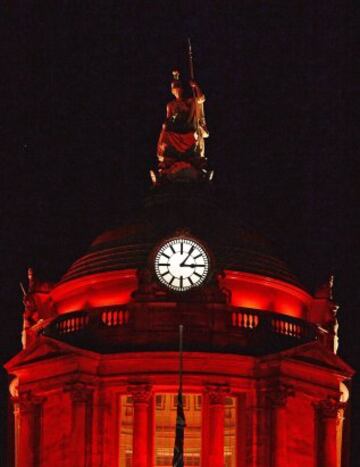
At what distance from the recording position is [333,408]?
97.8 metres

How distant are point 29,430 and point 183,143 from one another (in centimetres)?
1541

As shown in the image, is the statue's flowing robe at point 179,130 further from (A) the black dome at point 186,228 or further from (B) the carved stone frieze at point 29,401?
(B) the carved stone frieze at point 29,401

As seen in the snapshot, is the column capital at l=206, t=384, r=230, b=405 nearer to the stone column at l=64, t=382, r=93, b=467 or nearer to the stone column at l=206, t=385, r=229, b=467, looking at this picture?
the stone column at l=206, t=385, r=229, b=467

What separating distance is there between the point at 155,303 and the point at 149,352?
Answer: 7.27 feet

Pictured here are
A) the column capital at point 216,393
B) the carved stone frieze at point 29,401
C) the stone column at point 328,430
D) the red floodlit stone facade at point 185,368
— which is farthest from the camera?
the carved stone frieze at point 29,401

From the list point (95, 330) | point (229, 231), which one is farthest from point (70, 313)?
point (229, 231)

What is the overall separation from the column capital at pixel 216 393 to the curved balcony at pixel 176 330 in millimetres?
1531

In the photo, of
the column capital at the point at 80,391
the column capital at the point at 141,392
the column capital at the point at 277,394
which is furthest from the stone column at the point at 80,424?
the column capital at the point at 277,394

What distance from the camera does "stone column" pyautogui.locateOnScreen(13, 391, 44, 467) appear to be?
97.1 meters

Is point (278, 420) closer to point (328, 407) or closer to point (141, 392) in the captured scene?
point (328, 407)

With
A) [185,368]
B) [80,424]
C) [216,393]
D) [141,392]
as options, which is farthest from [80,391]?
[216,393]

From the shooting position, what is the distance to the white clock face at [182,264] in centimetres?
9525

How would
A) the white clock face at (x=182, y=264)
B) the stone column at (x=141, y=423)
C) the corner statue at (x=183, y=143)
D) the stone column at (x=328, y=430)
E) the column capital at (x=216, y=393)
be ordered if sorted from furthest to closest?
the corner statue at (x=183, y=143)
the stone column at (x=328, y=430)
the white clock face at (x=182, y=264)
the column capital at (x=216, y=393)
the stone column at (x=141, y=423)

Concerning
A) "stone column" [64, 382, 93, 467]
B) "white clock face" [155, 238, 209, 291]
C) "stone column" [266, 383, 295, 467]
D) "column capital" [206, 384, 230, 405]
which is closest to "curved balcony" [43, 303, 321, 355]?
"white clock face" [155, 238, 209, 291]
